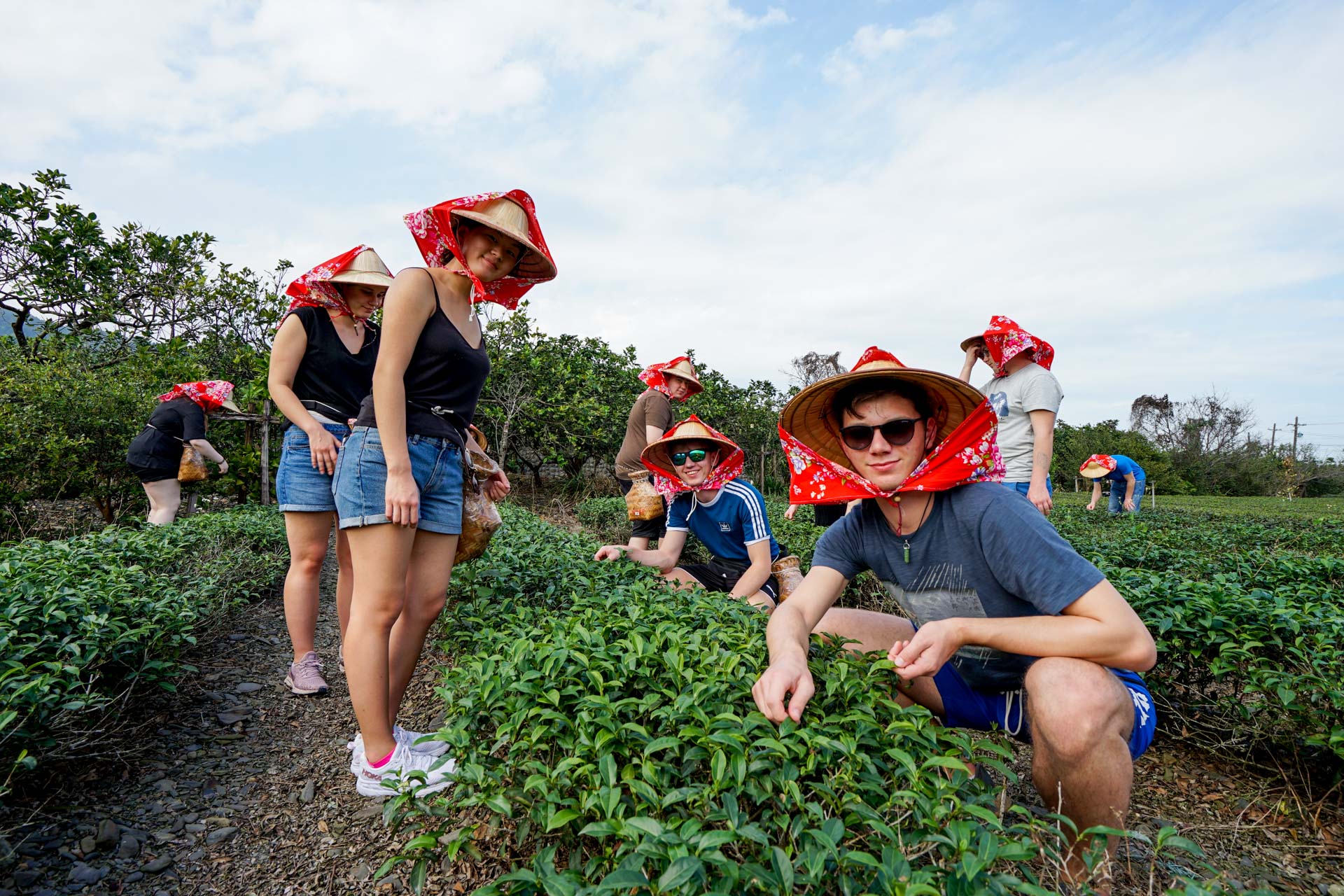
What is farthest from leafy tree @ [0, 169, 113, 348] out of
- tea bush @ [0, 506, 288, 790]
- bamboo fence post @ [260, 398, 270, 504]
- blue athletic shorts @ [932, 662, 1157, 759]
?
blue athletic shorts @ [932, 662, 1157, 759]

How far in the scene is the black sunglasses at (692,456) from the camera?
12.6 ft

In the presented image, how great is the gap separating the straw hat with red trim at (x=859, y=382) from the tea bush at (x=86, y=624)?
227 cm

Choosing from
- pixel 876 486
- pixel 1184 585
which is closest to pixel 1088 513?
pixel 1184 585

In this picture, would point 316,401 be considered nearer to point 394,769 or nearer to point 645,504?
point 394,769

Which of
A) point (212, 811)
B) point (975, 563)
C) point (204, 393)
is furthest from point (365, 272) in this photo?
point (204, 393)

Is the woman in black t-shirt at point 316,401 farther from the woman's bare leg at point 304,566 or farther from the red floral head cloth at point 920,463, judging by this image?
the red floral head cloth at point 920,463

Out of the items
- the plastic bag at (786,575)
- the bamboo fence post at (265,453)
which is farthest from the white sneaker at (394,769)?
the bamboo fence post at (265,453)

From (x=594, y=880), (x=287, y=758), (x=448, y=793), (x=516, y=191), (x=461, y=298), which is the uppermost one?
(x=516, y=191)

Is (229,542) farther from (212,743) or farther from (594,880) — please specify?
(594,880)

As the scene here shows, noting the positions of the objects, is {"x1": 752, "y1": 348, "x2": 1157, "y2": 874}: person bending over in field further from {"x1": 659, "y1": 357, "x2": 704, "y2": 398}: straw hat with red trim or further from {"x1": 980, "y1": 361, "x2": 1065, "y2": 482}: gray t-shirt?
{"x1": 659, "y1": 357, "x2": 704, "y2": 398}: straw hat with red trim

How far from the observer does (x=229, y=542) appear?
5.46 metres

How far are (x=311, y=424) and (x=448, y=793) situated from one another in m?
1.61

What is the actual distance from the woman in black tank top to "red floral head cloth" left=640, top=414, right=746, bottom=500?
5.26 ft

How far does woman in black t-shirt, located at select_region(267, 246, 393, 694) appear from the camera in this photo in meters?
2.88
